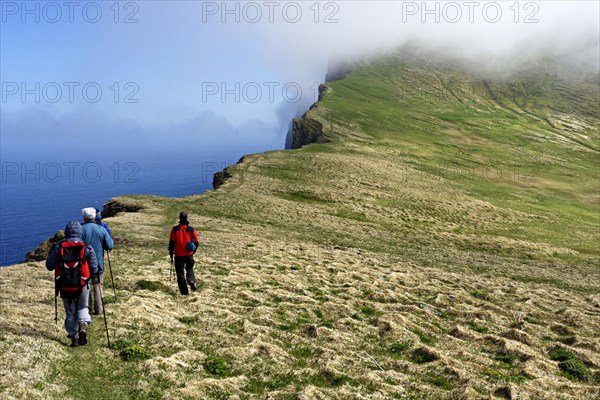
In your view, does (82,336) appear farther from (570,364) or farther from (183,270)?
(570,364)

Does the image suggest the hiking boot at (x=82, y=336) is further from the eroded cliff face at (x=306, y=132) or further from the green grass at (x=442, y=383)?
the eroded cliff face at (x=306, y=132)

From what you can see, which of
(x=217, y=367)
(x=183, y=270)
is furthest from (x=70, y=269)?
(x=183, y=270)

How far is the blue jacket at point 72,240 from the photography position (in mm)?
16109

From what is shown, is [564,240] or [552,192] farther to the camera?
[552,192]

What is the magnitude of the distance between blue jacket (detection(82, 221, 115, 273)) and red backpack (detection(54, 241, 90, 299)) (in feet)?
9.30

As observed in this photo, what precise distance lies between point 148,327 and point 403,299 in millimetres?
15356

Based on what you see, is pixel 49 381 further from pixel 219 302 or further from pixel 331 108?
pixel 331 108

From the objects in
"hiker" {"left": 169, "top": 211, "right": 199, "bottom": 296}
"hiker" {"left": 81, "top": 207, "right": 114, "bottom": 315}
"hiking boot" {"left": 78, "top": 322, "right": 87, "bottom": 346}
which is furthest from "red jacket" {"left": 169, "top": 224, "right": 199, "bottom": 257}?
"hiking boot" {"left": 78, "top": 322, "right": 87, "bottom": 346}

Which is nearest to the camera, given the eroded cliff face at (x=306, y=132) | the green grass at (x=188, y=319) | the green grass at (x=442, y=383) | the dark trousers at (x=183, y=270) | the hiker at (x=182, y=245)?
the green grass at (x=442, y=383)

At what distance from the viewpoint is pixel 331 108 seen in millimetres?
158750

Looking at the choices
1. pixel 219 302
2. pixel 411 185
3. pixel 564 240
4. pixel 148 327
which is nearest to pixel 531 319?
pixel 219 302

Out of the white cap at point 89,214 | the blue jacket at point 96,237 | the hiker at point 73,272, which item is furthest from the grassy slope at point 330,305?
the white cap at point 89,214

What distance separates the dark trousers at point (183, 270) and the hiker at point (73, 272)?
7.45 metres

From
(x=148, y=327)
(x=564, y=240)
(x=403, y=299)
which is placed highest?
(x=148, y=327)
